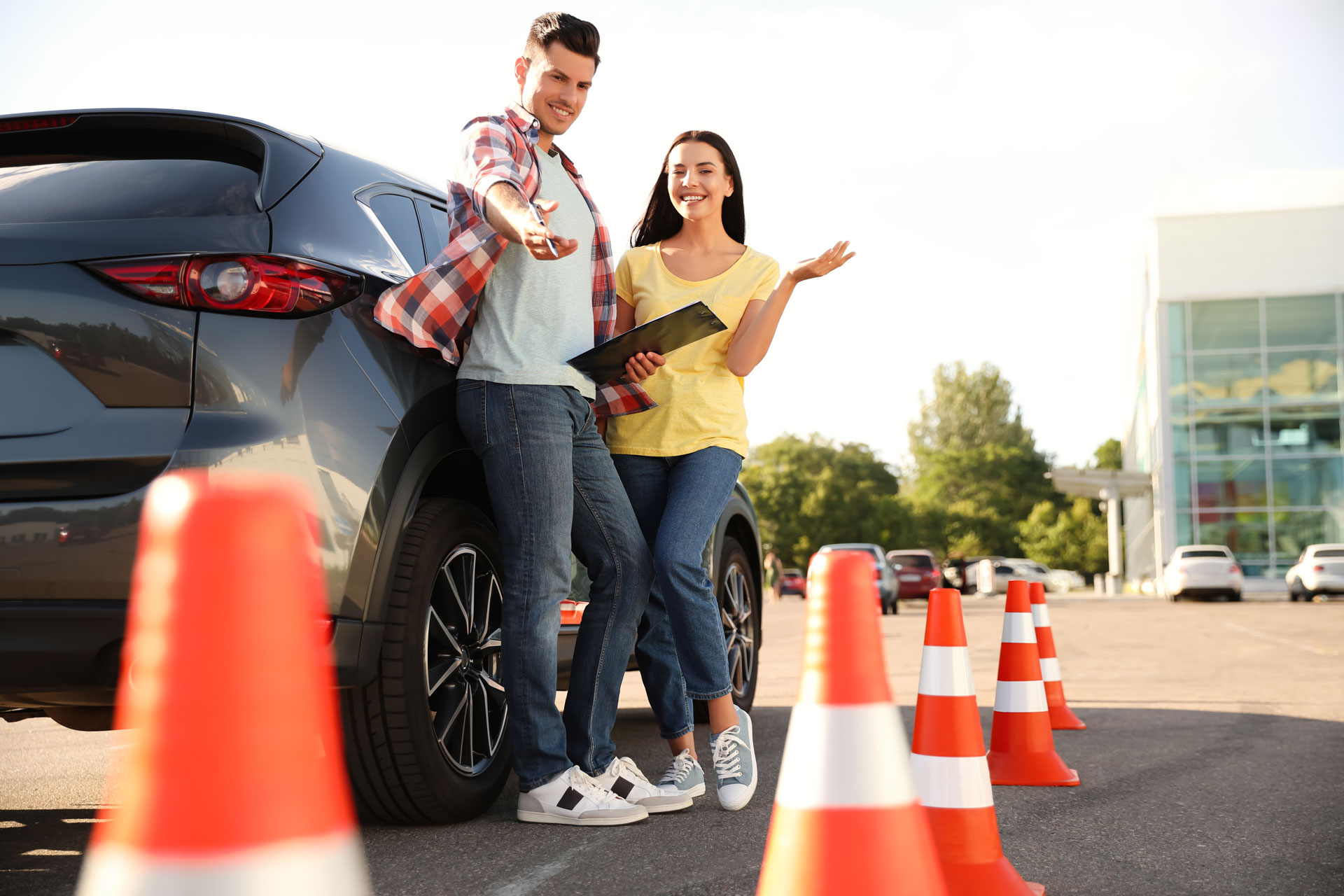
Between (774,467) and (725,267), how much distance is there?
270ft

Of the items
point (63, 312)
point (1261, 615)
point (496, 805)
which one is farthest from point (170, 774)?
point (1261, 615)

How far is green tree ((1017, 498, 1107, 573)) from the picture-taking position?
82188mm

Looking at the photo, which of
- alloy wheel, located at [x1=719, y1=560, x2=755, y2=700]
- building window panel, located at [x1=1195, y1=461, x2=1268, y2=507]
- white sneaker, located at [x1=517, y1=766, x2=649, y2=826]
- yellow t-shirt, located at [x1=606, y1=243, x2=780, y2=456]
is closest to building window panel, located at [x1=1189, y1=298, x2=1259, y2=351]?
building window panel, located at [x1=1195, y1=461, x2=1268, y2=507]

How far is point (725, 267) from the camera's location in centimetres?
418

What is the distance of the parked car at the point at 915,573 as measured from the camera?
37531 mm

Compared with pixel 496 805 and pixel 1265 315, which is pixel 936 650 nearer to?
pixel 496 805

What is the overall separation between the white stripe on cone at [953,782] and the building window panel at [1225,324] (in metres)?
42.4

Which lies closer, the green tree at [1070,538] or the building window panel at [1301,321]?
the building window panel at [1301,321]

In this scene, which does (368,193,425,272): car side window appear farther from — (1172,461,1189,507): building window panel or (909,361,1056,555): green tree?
(909,361,1056,555): green tree

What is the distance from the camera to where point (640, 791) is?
366cm

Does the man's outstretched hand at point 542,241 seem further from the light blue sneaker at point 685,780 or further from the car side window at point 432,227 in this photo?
the light blue sneaker at point 685,780

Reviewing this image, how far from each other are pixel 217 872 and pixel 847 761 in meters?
0.93

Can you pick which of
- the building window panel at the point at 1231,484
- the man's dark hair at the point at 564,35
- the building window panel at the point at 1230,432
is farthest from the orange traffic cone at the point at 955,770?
the building window panel at the point at 1230,432

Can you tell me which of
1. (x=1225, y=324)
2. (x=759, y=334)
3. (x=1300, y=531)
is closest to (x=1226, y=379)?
(x=1225, y=324)
